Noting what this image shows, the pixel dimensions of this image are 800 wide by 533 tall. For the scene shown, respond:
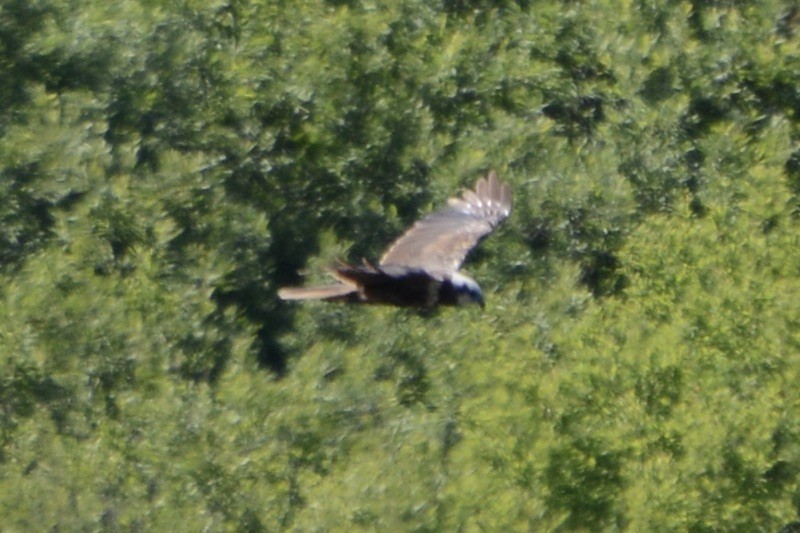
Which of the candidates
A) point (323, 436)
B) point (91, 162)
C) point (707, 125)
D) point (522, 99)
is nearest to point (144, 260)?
point (91, 162)

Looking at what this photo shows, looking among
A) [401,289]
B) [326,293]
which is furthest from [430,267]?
[326,293]

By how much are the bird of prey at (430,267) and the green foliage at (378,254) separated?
4.60 m

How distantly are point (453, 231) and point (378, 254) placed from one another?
9.48 metres

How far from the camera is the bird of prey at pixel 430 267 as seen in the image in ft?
30.7

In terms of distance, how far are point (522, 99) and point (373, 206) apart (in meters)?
2.00

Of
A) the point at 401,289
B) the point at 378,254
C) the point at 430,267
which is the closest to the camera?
the point at 401,289

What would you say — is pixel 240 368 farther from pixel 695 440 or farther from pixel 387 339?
pixel 695 440

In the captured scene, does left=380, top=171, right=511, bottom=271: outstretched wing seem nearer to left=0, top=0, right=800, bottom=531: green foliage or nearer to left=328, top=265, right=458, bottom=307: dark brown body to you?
left=328, top=265, right=458, bottom=307: dark brown body

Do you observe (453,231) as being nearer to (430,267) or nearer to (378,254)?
(430,267)

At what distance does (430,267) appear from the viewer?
33.6ft

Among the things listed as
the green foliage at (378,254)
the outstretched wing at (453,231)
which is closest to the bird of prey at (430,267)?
the outstretched wing at (453,231)

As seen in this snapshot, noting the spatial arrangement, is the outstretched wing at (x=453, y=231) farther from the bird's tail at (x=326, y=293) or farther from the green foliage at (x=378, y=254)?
the green foliage at (x=378, y=254)

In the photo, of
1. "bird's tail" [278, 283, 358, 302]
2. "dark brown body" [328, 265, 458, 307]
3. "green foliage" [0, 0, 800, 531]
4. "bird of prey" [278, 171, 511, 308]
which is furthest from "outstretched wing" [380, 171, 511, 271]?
"green foliage" [0, 0, 800, 531]

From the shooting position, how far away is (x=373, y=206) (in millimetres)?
20906
